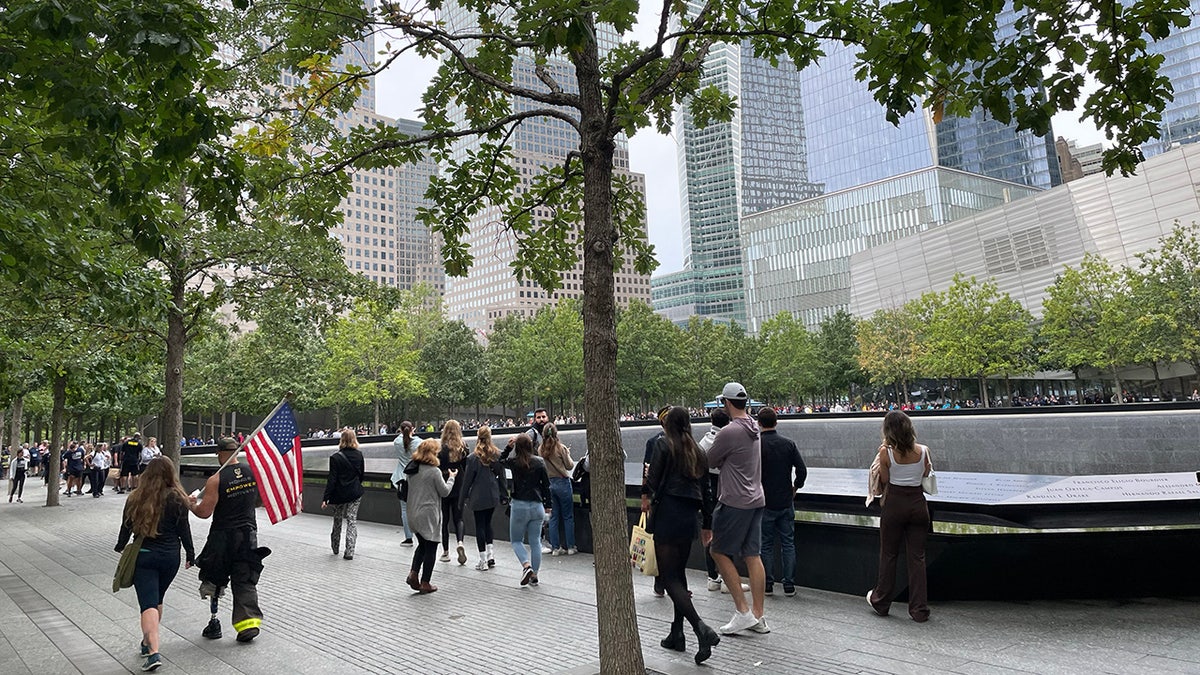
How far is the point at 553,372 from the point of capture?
61844 mm

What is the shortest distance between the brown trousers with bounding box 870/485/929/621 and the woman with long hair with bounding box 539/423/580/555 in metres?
4.51

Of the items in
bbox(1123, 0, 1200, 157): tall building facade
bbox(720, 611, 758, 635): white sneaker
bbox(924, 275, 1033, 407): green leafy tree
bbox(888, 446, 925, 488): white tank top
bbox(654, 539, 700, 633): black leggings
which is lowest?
bbox(720, 611, 758, 635): white sneaker

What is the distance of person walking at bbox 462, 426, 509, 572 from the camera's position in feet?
31.2

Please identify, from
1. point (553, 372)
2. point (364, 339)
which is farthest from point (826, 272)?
point (364, 339)

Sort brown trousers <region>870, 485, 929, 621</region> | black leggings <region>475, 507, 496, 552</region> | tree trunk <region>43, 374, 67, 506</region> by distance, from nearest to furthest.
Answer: brown trousers <region>870, 485, 929, 621</region>, black leggings <region>475, 507, 496, 552</region>, tree trunk <region>43, 374, 67, 506</region>

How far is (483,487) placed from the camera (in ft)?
31.4

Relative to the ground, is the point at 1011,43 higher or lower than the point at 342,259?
lower

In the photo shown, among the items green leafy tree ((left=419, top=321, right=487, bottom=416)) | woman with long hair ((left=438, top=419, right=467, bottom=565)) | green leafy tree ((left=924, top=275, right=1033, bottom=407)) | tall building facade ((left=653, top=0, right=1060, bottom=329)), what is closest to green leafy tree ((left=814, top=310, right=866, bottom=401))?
green leafy tree ((left=924, top=275, right=1033, bottom=407))

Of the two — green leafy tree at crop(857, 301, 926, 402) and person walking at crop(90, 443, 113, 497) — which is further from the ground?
green leafy tree at crop(857, 301, 926, 402)

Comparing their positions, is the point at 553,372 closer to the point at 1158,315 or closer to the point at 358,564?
the point at 1158,315

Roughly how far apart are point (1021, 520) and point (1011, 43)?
4.54 m

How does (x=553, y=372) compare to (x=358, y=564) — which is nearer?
(x=358, y=564)

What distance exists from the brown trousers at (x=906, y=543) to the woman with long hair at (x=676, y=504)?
1.82 metres

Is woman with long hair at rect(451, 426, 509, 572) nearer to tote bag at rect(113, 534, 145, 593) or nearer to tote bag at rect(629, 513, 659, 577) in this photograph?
tote bag at rect(629, 513, 659, 577)
